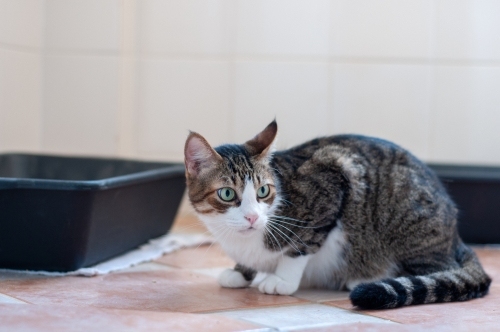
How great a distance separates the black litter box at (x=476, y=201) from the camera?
2680 millimetres

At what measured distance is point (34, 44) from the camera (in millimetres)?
3115

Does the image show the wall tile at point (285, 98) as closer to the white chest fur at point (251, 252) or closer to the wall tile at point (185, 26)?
the wall tile at point (185, 26)

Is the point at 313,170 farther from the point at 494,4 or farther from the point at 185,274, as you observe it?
the point at 494,4

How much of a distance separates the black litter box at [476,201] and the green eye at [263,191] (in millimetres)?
935

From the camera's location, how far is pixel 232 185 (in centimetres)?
186

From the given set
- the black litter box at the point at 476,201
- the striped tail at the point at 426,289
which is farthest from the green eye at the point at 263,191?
the black litter box at the point at 476,201

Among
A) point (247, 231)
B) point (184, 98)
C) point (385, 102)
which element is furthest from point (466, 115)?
point (247, 231)

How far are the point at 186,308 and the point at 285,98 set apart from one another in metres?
1.56

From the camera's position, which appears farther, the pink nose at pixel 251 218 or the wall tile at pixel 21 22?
the wall tile at pixel 21 22

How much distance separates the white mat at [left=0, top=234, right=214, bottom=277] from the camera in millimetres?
2104

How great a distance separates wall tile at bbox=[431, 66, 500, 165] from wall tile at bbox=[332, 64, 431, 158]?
0.06m

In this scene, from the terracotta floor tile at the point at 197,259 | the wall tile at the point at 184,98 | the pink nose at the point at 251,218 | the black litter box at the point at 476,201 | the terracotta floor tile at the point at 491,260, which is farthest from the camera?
the wall tile at the point at 184,98

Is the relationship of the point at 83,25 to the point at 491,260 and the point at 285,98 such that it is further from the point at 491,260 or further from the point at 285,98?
the point at 491,260

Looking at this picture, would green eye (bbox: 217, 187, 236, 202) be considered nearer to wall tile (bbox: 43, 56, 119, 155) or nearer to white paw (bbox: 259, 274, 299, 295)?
white paw (bbox: 259, 274, 299, 295)
